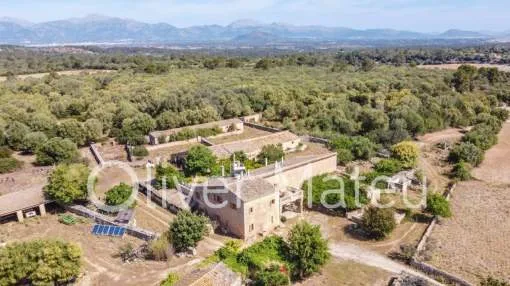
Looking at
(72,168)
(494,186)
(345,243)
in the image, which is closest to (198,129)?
(72,168)

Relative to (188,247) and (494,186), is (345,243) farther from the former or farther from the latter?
(494,186)

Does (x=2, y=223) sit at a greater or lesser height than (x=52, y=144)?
lesser

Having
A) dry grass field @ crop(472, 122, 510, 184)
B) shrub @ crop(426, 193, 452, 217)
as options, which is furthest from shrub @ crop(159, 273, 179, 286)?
dry grass field @ crop(472, 122, 510, 184)

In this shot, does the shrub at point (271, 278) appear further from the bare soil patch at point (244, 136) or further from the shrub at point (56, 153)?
the bare soil patch at point (244, 136)

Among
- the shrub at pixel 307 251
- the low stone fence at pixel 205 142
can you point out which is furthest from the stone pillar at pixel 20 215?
the low stone fence at pixel 205 142

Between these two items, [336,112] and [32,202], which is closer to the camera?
[32,202]

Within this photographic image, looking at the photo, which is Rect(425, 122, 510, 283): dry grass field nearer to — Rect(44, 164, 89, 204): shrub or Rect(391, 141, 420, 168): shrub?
Rect(391, 141, 420, 168): shrub

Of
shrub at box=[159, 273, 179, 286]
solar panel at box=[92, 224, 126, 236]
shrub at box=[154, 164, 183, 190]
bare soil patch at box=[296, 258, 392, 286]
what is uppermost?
shrub at box=[154, 164, 183, 190]
